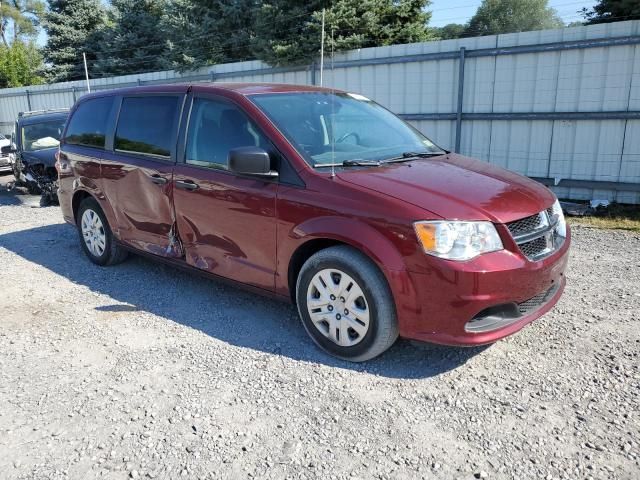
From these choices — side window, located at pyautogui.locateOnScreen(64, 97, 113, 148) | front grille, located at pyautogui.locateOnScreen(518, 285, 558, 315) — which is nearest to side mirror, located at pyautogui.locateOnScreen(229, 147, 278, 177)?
front grille, located at pyautogui.locateOnScreen(518, 285, 558, 315)

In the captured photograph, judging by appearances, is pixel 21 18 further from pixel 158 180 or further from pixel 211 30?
pixel 158 180

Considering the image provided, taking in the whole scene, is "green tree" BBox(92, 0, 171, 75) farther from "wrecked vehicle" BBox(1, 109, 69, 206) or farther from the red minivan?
the red minivan

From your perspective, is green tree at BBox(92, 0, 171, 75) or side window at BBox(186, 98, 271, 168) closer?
side window at BBox(186, 98, 271, 168)

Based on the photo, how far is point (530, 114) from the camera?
324 inches

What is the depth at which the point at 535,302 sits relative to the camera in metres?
Result: 3.40

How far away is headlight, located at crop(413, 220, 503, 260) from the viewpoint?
9.93 ft

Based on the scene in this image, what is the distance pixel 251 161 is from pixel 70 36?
29.9 metres

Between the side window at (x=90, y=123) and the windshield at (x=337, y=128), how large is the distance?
212 cm

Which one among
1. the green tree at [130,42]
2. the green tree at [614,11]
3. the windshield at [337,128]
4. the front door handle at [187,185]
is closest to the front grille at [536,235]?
the windshield at [337,128]

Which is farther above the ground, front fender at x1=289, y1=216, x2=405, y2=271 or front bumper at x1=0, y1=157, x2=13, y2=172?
front fender at x1=289, y1=216, x2=405, y2=271

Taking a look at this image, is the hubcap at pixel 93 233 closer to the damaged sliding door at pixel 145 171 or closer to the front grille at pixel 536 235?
the damaged sliding door at pixel 145 171

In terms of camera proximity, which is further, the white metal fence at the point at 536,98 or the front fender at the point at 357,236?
the white metal fence at the point at 536,98

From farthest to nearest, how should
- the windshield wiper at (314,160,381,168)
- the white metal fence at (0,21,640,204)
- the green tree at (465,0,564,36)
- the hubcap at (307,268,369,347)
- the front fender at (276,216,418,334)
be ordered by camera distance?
the green tree at (465,0,564,36) → the white metal fence at (0,21,640,204) → the windshield wiper at (314,160,381,168) → the hubcap at (307,268,369,347) → the front fender at (276,216,418,334)

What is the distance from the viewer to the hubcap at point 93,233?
5.55 meters
